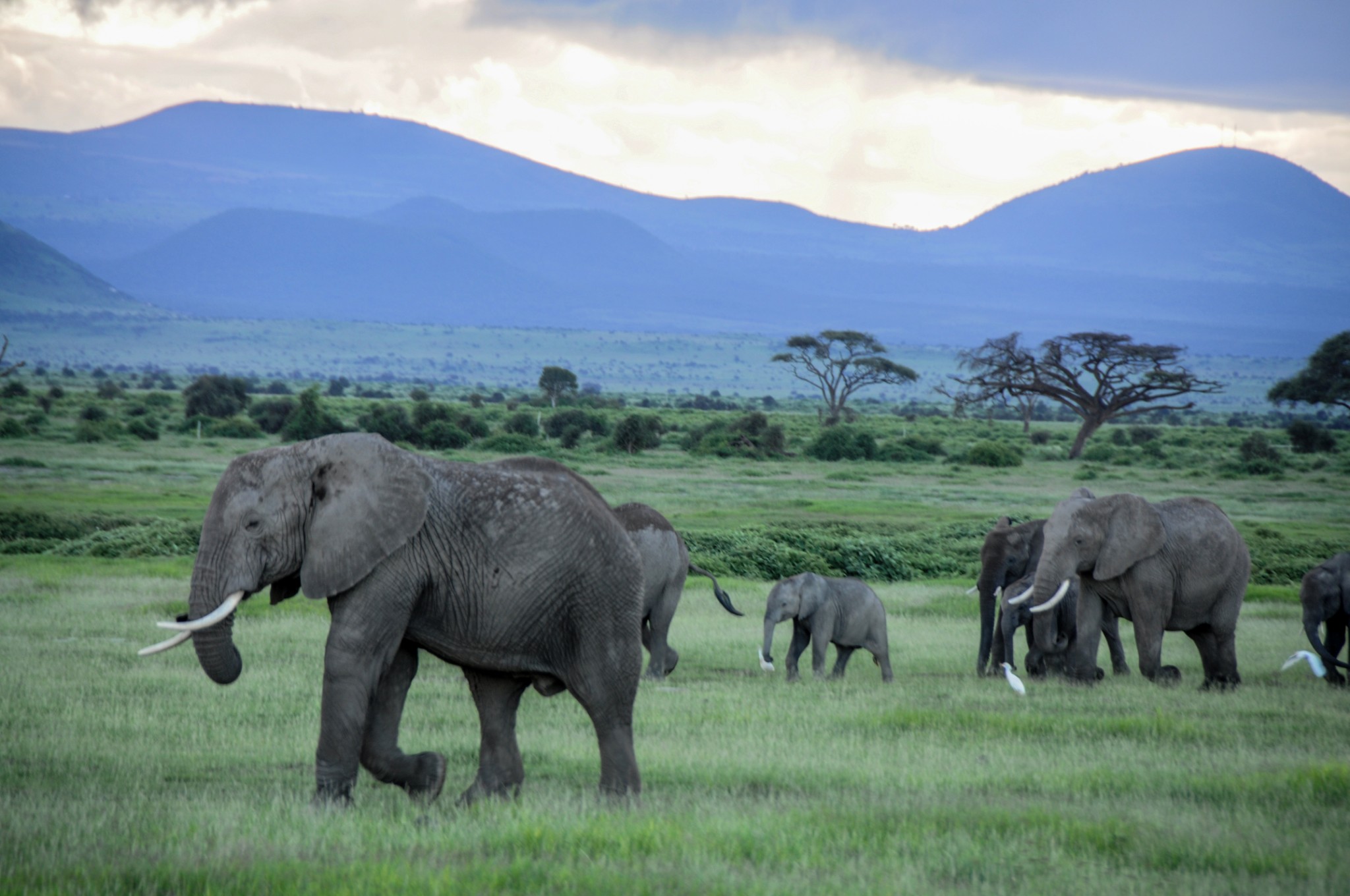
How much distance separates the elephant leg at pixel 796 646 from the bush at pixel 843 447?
152 ft

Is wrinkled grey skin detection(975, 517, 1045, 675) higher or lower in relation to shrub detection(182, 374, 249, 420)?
higher

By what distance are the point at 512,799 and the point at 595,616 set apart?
1.23 metres

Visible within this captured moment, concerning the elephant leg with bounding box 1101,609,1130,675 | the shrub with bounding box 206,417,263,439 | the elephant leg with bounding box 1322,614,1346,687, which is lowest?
the shrub with bounding box 206,417,263,439

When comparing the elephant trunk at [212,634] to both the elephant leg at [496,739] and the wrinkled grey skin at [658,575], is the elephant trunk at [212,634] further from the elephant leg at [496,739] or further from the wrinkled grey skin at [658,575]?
the wrinkled grey skin at [658,575]

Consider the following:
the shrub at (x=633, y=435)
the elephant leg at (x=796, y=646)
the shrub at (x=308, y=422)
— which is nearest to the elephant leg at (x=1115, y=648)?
the elephant leg at (x=796, y=646)

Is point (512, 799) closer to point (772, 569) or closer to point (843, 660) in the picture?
point (843, 660)

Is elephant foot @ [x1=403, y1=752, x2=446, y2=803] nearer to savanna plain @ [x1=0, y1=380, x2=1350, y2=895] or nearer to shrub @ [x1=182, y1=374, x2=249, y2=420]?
savanna plain @ [x1=0, y1=380, x2=1350, y2=895]

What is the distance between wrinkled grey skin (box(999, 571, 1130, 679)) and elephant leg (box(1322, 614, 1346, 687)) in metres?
2.15

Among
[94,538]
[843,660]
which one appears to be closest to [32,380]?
[94,538]

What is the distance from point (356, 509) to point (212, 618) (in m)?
0.99

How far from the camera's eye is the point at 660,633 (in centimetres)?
1500

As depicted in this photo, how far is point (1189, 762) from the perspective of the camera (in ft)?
33.2

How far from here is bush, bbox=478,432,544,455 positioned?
56.8m

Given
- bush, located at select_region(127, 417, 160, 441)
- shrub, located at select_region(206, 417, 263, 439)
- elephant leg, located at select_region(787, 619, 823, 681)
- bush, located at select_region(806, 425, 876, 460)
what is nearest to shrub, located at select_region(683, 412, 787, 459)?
bush, located at select_region(806, 425, 876, 460)
